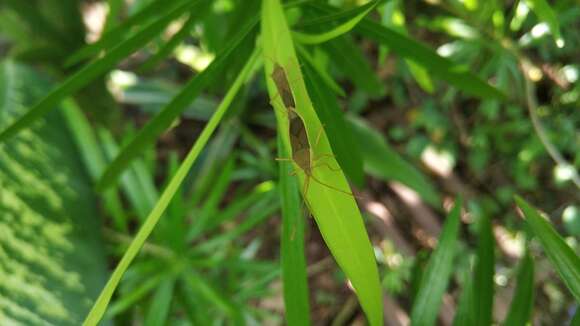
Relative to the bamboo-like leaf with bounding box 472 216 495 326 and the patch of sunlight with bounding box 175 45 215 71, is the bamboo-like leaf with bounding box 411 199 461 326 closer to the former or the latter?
the bamboo-like leaf with bounding box 472 216 495 326

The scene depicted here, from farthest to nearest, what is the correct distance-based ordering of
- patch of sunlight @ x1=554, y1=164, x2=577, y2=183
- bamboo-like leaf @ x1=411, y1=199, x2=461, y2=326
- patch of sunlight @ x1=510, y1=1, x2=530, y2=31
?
patch of sunlight @ x1=554, y1=164, x2=577, y2=183 < patch of sunlight @ x1=510, y1=1, x2=530, y2=31 < bamboo-like leaf @ x1=411, y1=199, x2=461, y2=326

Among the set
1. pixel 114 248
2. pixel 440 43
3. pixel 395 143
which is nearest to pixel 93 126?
pixel 114 248

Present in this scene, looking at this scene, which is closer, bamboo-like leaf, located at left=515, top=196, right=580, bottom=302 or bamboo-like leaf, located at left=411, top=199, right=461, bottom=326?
bamboo-like leaf, located at left=515, top=196, right=580, bottom=302

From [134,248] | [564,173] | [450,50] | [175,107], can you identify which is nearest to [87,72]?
[175,107]

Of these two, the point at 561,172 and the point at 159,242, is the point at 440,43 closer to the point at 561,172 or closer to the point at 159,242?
the point at 561,172

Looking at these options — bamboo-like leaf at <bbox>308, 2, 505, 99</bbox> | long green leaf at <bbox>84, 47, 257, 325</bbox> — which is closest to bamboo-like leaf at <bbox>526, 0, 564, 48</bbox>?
bamboo-like leaf at <bbox>308, 2, 505, 99</bbox>
